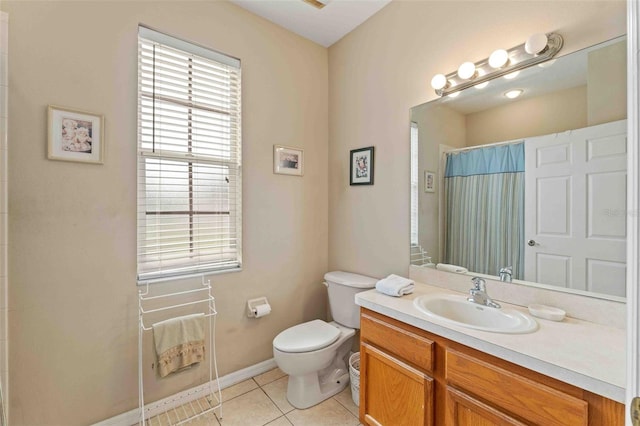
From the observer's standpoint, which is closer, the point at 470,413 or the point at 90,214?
the point at 470,413

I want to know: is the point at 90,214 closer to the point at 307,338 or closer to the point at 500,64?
the point at 307,338

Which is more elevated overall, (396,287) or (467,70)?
(467,70)

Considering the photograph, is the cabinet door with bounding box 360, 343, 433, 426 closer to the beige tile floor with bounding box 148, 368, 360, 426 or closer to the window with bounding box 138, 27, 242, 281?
the beige tile floor with bounding box 148, 368, 360, 426

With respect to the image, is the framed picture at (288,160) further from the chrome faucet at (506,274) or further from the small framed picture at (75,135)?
the chrome faucet at (506,274)

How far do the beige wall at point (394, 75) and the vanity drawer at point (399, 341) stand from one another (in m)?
0.58

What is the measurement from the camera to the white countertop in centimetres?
83

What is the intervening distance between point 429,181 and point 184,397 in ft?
7.22

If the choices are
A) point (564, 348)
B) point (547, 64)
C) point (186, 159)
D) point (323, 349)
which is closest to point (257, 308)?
point (323, 349)

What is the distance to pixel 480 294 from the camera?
56.3 inches

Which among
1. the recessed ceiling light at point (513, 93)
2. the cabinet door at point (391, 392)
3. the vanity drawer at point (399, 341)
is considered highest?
the recessed ceiling light at point (513, 93)

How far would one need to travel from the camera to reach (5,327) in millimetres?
1309

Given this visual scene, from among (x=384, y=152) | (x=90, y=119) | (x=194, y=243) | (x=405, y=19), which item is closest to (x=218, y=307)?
(x=194, y=243)

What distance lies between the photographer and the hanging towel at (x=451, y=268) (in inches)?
64.7

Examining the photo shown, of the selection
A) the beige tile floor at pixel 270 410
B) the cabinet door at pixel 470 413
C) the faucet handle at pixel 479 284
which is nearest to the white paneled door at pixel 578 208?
the faucet handle at pixel 479 284
